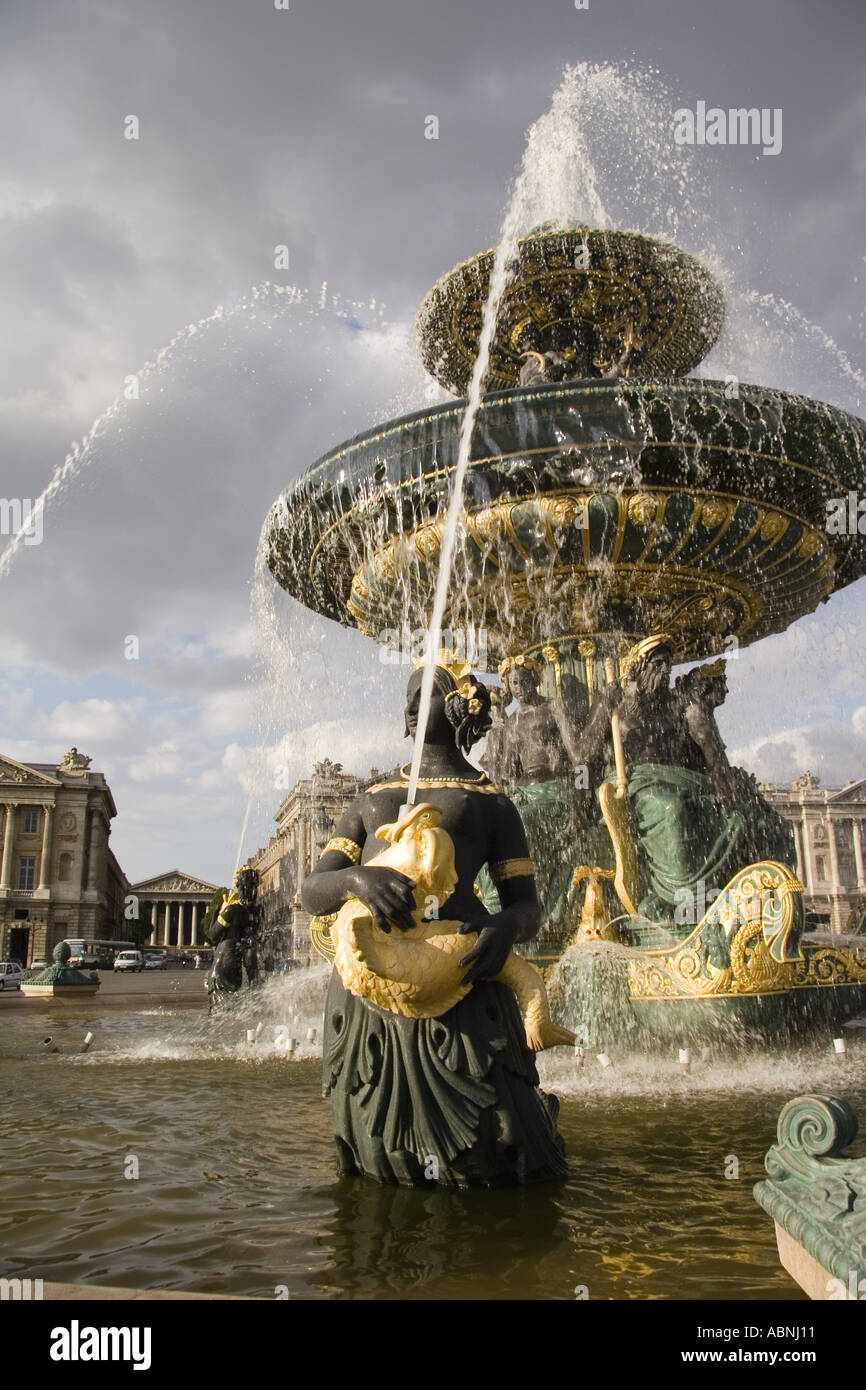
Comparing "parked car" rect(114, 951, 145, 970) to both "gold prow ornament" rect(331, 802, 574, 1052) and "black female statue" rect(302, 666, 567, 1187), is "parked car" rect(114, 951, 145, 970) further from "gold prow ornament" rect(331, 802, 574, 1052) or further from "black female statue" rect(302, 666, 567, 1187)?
"gold prow ornament" rect(331, 802, 574, 1052)

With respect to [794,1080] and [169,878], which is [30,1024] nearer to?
[794,1080]

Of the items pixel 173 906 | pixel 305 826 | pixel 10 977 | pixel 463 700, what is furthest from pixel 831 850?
pixel 173 906

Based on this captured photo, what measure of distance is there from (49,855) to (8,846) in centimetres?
327

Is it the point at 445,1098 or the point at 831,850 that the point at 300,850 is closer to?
the point at 831,850

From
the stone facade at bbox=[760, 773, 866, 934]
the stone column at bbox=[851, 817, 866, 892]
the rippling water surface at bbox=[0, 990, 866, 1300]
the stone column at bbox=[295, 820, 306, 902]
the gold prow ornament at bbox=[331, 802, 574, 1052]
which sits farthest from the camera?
the stone column at bbox=[851, 817, 866, 892]

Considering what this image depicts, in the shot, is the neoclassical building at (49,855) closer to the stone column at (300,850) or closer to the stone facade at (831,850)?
the stone column at (300,850)

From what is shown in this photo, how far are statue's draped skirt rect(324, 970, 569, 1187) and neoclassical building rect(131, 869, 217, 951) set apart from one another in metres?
123

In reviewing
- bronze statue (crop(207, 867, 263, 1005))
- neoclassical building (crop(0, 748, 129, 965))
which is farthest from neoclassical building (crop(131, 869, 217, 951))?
bronze statue (crop(207, 867, 263, 1005))

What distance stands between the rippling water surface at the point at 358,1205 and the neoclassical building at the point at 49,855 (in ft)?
262

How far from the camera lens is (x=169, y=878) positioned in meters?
126

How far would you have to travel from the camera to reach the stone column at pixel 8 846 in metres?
79.4

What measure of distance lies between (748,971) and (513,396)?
4401 millimetres

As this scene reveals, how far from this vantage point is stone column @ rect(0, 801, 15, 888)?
260 ft

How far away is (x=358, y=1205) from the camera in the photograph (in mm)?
2980
